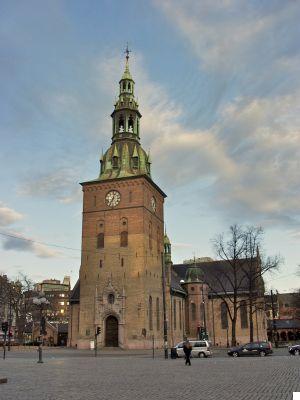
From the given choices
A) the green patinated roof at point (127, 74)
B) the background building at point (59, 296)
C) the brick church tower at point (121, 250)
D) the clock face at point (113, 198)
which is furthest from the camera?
the background building at point (59, 296)

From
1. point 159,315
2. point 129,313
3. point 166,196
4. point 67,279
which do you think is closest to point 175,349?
point 129,313

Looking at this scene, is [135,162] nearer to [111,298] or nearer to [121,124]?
[121,124]

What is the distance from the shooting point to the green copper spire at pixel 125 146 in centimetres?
6269

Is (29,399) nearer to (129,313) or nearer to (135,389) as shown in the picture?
(135,389)

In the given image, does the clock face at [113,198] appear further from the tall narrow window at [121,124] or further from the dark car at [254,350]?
the dark car at [254,350]

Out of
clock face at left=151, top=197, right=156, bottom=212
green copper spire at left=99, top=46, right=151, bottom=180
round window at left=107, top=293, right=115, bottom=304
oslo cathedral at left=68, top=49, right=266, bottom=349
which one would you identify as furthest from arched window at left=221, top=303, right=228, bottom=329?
green copper spire at left=99, top=46, right=151, bottom=180

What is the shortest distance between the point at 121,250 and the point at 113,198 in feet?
23.1

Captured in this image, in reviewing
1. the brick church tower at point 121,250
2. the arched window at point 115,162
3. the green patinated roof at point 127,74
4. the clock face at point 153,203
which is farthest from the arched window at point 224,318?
the green patinated roof at point 127,74

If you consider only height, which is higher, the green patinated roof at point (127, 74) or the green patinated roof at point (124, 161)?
the green patinated roof at point (127, 74)

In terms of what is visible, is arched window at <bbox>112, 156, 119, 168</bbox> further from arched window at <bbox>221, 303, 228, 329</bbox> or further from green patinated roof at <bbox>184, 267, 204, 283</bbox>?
arched window at <bbox>221, 303, 228, 329</bbox>

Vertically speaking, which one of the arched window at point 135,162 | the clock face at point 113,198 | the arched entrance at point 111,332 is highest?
the arched window at point 135,162

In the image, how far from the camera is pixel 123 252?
58562mm

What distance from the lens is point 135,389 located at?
48.1 ft

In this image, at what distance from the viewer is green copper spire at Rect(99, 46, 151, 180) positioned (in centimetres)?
6269
